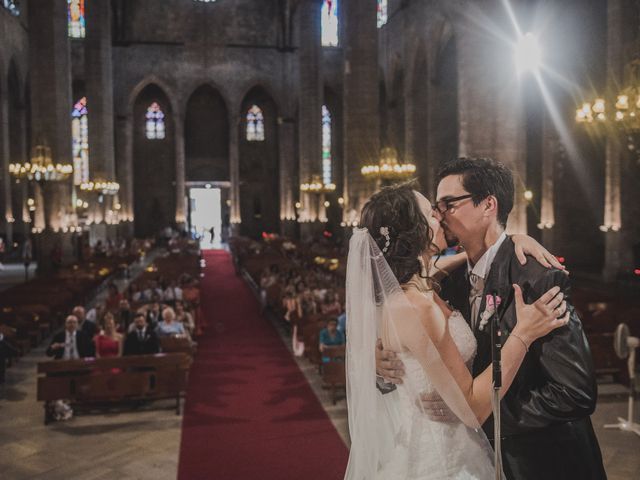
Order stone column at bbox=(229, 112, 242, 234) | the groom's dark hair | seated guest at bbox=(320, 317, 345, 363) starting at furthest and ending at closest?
stone column at bbox=(229, 112, 242, 234), seated guest at bbox=(320, 317, 345, 363), the groom's dark hair

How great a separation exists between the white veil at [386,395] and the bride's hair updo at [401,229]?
5 cm

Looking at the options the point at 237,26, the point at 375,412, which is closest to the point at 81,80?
the point at 237,26

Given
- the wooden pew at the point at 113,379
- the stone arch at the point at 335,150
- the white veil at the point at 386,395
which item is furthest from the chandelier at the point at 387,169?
the stone arch at the point at 335,150

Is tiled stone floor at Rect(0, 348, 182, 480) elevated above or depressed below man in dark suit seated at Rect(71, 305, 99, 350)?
below

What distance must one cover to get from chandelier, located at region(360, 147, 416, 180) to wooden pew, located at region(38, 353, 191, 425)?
1273cm

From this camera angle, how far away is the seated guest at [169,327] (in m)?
11.3

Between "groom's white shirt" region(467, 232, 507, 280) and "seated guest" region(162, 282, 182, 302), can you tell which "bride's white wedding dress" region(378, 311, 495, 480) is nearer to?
"groom's white shirt" region(467, 232, 507, 280)

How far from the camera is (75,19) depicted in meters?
Answer: 45.1

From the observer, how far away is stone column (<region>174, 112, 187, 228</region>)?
153 feet

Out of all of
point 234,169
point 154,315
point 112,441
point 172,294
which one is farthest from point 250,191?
point 112,441

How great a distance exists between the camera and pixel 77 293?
1722 centimetres

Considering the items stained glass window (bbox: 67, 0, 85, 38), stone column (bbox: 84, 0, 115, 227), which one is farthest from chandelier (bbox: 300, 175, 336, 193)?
stained glass window (bbox: 67, 0, 85, 38)

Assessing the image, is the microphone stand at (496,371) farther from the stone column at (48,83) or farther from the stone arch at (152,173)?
the stone arch at (152,173)

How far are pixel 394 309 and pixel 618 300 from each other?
12.1 metres
